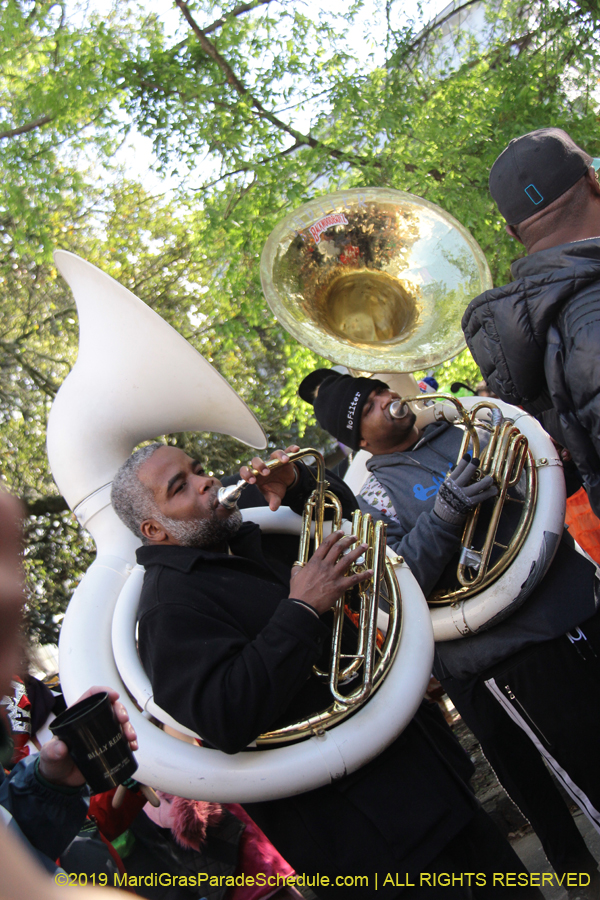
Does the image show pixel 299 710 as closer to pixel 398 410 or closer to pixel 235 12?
pixel 398 410

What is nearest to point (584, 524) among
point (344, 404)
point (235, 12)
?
point (344, 404)

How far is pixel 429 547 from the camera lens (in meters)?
2.10

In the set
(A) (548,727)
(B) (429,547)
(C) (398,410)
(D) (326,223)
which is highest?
(D) (326,223)

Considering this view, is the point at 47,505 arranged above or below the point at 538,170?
below

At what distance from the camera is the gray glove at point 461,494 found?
208 centimetres

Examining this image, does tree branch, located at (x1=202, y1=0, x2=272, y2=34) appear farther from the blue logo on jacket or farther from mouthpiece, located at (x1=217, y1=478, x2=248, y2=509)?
mouthpiece, located at (x1=217, y1=478, x2=248, y2=509)

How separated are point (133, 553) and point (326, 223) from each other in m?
1.66

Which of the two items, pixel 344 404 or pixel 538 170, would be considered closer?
pixel 538 170

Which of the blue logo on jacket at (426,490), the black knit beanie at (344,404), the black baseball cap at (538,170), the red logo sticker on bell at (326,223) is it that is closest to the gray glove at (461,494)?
the blue logo on jacket at (426,490)

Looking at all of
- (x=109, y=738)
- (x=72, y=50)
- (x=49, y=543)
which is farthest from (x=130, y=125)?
(x=109, y=738)

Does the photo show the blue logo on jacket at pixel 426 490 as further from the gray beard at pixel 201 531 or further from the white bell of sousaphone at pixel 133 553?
the gray beard at pixel 201 531

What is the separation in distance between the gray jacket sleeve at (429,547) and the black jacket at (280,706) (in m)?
0.51

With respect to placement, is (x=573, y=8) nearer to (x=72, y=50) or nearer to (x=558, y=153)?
(x=72, y=50)

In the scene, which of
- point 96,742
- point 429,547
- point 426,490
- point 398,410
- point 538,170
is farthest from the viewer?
point 398,410
